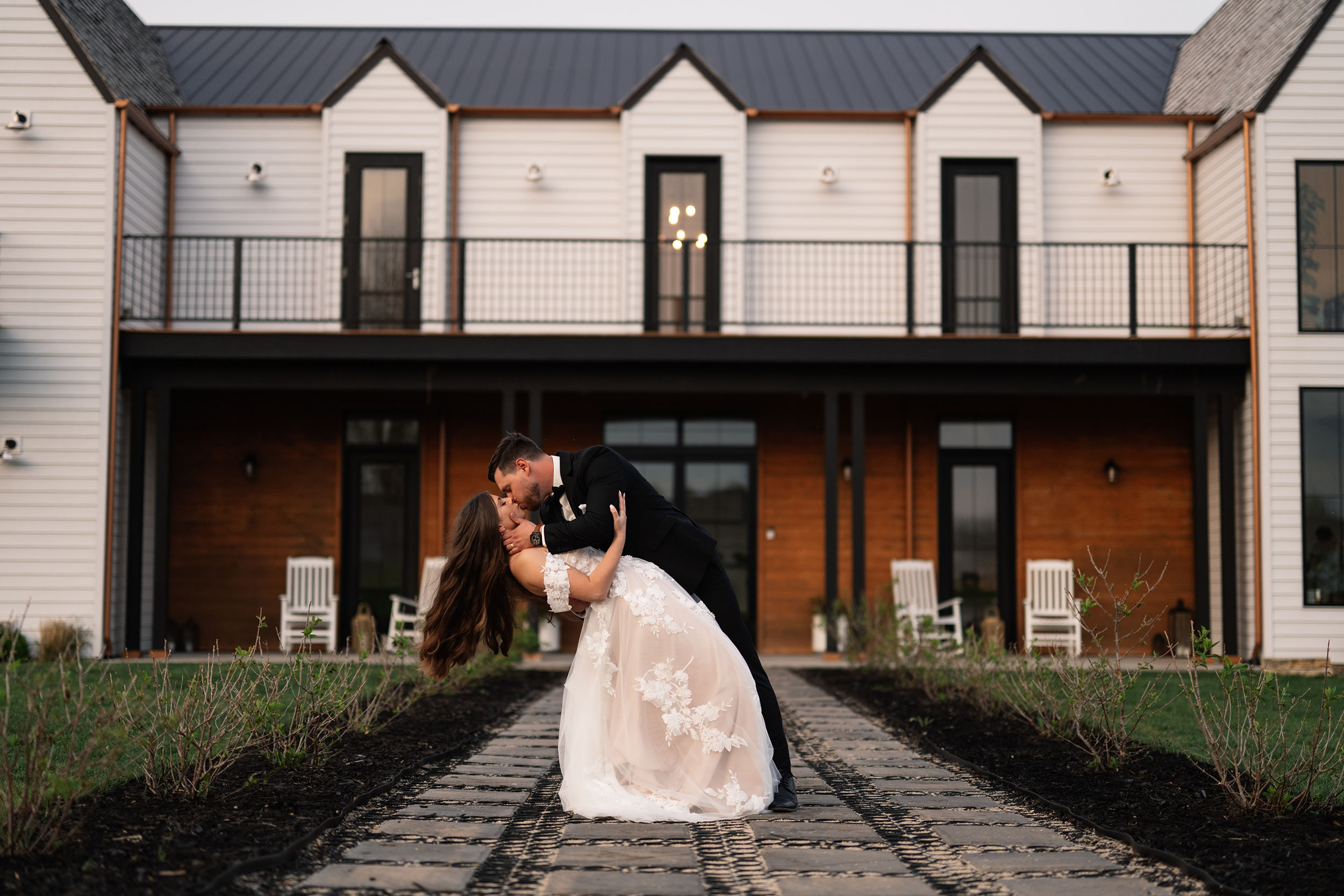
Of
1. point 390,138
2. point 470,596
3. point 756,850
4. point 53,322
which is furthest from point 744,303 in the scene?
point 756,850

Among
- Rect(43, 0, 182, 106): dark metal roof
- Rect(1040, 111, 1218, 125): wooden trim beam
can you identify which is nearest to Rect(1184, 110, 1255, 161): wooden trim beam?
Rect(1040, 111, 1218, 125): wooden trim beam

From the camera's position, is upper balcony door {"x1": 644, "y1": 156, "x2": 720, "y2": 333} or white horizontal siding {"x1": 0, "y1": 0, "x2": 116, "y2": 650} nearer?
white horizontal siding {"x1": 0, "y1": 0, "x2": 116, "y2": 650}

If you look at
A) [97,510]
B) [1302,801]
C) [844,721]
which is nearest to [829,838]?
[1302,801]

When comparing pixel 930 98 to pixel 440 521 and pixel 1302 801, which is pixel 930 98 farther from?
pixel 1302 801

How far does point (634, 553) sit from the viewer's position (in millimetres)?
4578

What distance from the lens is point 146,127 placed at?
1176 centimetres

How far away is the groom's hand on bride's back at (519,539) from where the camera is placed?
4453mm

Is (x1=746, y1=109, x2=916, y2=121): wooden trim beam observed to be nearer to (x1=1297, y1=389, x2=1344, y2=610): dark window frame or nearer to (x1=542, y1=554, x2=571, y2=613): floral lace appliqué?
(x1=1297, y1=389, x2=1344, y2=610): dark window frame

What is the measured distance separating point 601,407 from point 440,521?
6.93 ft

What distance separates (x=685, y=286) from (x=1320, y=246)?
6105 millimetres

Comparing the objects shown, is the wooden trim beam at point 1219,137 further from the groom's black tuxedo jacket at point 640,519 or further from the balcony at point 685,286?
the groom's black tuxedo jacket at point 640,519

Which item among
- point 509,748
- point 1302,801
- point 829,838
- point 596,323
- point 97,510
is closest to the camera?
point 829,838

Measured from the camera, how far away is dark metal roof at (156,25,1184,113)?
13.7 meters

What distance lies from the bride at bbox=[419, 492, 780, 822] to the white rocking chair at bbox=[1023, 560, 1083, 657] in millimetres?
8224
